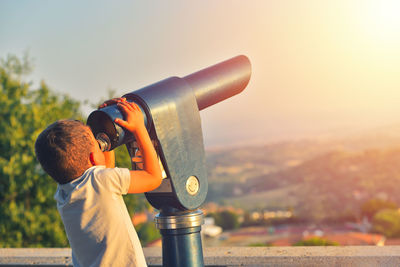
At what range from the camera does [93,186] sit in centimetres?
143

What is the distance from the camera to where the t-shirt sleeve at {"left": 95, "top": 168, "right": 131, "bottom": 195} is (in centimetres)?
143

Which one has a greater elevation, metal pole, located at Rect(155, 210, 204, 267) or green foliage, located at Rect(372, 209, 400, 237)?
metal pole, located at Rect(155, 210, 204, 267)

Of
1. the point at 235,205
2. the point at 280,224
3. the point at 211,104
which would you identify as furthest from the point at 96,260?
the point at 280,224

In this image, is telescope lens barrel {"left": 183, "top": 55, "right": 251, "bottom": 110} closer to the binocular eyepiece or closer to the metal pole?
the binocular eyepiece

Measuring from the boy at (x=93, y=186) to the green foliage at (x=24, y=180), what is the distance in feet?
26.9

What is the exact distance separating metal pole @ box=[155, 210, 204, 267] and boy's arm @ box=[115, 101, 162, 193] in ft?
0.57

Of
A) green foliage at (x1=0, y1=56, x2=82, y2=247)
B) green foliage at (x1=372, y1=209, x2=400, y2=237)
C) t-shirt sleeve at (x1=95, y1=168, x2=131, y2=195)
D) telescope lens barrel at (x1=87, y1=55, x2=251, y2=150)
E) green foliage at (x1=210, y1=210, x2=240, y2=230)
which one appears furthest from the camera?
green foliage at (x1=210, y1=210, x2=240, y2=230)

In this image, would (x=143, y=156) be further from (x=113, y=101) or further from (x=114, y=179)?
(x=113, y=101)

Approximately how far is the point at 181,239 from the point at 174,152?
0.32 metres

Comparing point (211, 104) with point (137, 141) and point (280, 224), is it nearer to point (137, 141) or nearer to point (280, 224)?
point (137, 141)

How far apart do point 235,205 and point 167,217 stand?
37115 millimetres

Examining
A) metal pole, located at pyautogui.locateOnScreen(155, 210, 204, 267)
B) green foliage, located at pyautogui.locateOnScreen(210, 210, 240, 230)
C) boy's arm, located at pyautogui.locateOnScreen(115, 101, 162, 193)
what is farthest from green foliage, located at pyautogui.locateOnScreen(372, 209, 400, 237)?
boy's arm, located at pyautogui.locateOnScreen(115, 101, 162, 193)

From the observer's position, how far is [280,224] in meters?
40.8

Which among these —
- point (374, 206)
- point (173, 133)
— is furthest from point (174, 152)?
point (374, 206)
